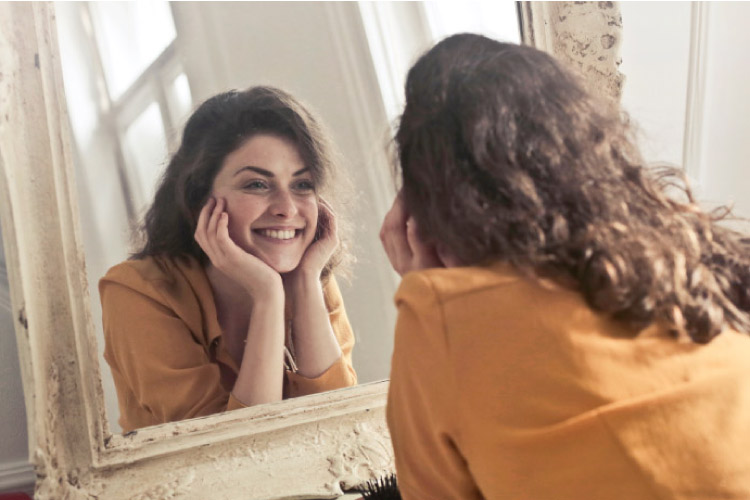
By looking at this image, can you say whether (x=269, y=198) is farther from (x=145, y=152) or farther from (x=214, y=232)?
(x=145, y=152)

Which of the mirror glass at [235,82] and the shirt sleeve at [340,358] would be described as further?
the shirt sleeve at [340,358]

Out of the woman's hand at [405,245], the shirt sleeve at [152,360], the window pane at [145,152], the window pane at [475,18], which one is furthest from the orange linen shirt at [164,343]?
the window pane at [475,18]

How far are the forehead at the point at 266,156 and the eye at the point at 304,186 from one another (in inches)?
0.9

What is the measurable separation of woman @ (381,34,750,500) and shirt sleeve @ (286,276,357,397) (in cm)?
37

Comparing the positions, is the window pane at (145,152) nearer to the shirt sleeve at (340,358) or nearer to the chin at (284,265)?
the chin at (284,265)

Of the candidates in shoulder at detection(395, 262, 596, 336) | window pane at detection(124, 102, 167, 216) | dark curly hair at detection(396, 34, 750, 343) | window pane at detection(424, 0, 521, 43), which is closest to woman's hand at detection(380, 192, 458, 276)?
dark curly hair at detection(396, 34, 750, 343)

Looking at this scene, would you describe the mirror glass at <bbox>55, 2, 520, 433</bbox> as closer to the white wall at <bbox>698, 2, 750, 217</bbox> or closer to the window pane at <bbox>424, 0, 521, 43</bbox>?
the window pane at <bbox>424, 0, 521, 43</bbox>

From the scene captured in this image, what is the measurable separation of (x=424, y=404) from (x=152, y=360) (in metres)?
0.49

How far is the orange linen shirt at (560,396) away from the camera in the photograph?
2.42 ft

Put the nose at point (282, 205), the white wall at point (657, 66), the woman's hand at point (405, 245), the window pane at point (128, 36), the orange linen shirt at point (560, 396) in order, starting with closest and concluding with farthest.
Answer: the orange linen shirt at point (560, 396) < the woman's hand at point (405, 245) < the window pane at point (128, 36) < the nose at point (282, 205) < the white wall at point (657, 66)

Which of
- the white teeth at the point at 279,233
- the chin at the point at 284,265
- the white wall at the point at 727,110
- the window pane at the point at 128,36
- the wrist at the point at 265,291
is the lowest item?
the white wall at the point at 727,110

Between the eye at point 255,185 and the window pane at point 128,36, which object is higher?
the window pane at point 128,36

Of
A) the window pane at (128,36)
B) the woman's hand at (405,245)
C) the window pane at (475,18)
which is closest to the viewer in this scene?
the woman's hand at (405,245)

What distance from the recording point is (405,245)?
3.40 feet
